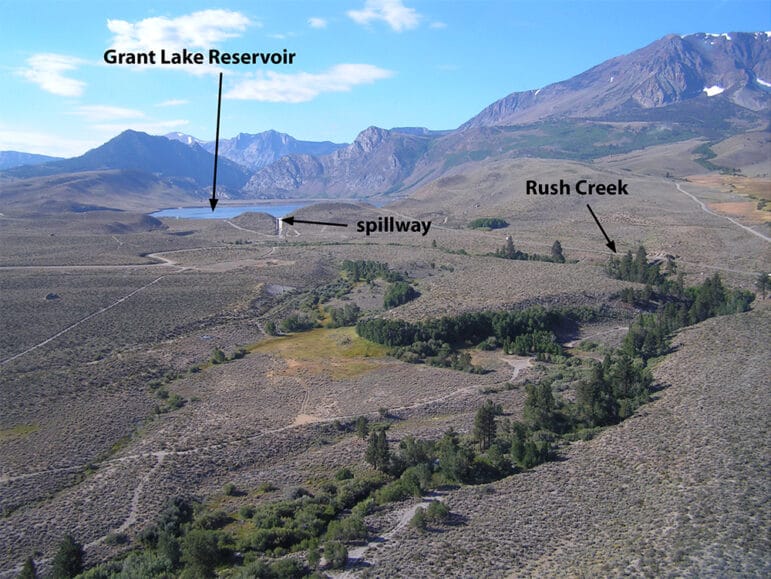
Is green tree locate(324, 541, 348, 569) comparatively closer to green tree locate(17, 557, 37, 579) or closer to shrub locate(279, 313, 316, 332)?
green tree locate(17, 557, 37, 579)

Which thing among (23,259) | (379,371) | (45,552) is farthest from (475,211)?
(45,552)

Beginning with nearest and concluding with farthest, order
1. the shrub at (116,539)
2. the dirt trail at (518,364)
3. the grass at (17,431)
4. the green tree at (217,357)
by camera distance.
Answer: the shrub at (116,539) < the grass at (17,431) < the dirt trail at (518,364) < the green tree at (217,357)

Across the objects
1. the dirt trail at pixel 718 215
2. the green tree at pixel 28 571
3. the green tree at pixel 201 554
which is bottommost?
the green tree at pixel 28 571

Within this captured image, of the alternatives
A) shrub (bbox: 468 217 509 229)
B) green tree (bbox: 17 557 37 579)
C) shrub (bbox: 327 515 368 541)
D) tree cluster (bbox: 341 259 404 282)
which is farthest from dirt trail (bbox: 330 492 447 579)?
shrub (bbox: 468 217 509 229)

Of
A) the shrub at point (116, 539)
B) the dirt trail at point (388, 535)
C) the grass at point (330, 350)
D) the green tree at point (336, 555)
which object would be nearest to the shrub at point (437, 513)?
the dirt trail at point (388, 535)

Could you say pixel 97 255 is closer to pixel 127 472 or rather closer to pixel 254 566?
pixel 127 472

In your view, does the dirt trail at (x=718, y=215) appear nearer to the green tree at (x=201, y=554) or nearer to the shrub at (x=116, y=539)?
the green tree at (x=201, y=554)
